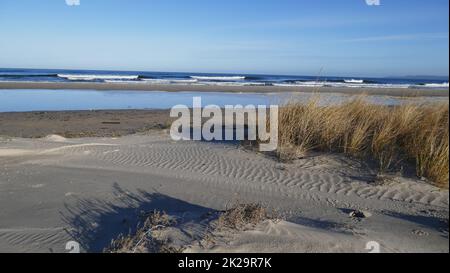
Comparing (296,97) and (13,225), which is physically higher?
(296,97)

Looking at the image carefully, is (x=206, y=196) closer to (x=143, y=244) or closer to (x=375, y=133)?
(x=143, y=244)

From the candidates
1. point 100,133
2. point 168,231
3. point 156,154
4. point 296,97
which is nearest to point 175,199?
point 168,231

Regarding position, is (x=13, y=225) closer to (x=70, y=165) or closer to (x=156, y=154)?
(x=70, y=165)

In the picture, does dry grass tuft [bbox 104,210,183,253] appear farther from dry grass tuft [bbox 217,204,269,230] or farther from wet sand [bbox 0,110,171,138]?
wet sand [bbox 0,110,171,138]

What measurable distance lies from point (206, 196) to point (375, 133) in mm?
2780

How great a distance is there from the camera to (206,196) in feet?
23.1

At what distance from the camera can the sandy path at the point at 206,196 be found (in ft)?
15.3

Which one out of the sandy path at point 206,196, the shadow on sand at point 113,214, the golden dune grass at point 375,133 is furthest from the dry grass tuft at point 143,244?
the golden dune grass at point 375,133

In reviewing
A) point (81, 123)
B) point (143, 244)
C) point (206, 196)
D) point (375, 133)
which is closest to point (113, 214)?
point (206, 196)

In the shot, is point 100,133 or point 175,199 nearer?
point 175,199

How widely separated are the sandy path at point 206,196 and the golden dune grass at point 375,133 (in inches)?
11.2
